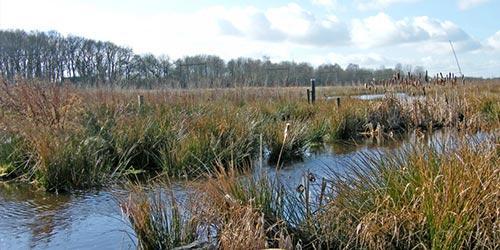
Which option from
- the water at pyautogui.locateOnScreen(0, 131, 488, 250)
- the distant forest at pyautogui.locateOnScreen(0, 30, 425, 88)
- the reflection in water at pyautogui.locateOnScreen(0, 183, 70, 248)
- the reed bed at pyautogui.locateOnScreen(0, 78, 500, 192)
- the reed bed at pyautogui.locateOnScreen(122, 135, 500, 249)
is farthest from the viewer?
the distant forest at pyautogui.locateOnScreen(0, 30, 425, 88)

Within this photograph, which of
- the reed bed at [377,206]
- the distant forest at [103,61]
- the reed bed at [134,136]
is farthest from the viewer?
the distant forest at [103,61]

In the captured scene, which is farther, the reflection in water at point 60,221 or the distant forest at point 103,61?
the distant forest at point 103,61

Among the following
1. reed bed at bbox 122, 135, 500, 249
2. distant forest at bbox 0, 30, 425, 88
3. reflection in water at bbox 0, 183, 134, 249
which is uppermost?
distant forest at bbox 0, 30, 425, 88

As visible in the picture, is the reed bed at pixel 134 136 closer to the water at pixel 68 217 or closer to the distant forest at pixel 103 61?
the water at pixel 68 217

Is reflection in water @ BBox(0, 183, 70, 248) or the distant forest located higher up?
the distant forest

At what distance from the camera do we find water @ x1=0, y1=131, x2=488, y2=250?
4473 mm

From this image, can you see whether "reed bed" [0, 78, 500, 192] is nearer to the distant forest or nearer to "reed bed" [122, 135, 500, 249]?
"reed bed" [122, 135, 500, 249]

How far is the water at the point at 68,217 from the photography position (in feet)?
14.7

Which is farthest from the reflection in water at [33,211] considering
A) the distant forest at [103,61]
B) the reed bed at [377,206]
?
the distant forest at [103,61]

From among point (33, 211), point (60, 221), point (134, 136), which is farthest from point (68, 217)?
point (134, 136)

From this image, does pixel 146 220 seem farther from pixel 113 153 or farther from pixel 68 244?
pixel 113 153

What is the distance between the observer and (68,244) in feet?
14.6

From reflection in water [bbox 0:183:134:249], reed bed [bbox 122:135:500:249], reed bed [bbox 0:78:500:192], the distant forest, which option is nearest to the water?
reflection in water [bbox 0:183:134:249]

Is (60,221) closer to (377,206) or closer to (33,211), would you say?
(33,211)
